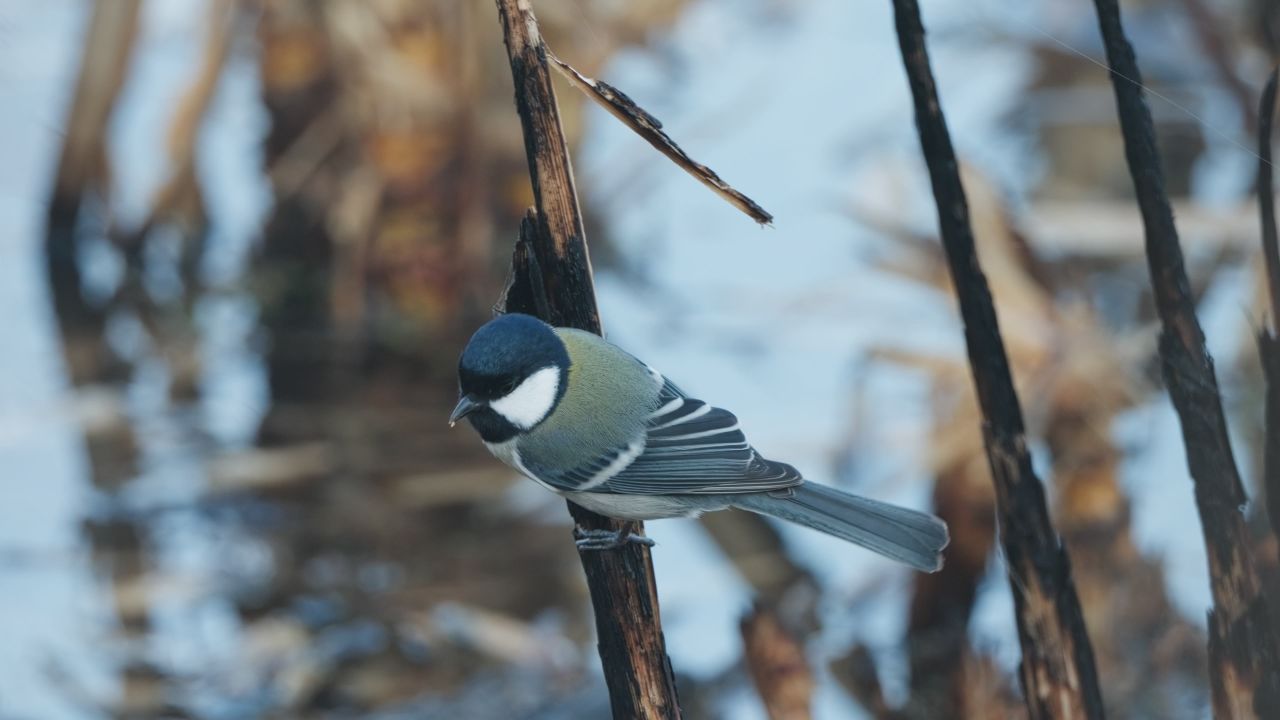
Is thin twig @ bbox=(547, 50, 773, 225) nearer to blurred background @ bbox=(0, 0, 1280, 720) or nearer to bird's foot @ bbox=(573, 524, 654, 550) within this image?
bird's foot @ bbox=(573, 524, 654, 550)

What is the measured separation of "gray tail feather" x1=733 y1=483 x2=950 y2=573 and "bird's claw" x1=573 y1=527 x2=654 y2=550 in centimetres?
31

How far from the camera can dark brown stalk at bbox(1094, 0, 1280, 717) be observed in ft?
4.19

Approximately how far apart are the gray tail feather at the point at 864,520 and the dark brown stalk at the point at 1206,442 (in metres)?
0.34

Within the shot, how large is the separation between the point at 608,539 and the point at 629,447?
0.33m

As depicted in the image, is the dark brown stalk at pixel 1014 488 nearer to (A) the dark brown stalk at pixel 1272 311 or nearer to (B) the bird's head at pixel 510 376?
(A) the dark brown stalk at pixel 1272 311

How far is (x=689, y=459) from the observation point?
1.84m

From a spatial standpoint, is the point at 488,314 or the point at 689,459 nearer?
the point at 689,459

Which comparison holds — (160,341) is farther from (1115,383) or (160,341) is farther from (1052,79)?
(1052,79)

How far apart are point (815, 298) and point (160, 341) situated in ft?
6.98

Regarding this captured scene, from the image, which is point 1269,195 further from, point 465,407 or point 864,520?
point 465,407

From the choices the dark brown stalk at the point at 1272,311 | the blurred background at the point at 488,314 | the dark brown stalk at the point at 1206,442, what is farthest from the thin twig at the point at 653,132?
the blurred background at the point at 488,314

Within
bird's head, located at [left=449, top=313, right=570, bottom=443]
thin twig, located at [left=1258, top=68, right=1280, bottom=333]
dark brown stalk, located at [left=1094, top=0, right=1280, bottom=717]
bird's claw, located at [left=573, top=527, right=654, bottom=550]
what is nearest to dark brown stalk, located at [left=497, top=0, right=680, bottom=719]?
bird's claw, located at [left=573, top=527, right=654, bottom=550]

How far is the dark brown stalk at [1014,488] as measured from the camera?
1.38m

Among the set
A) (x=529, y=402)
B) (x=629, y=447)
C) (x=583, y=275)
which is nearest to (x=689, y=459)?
(x=629, y=447)
